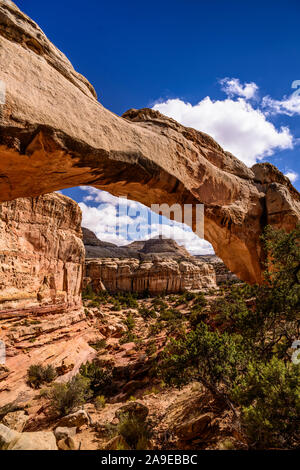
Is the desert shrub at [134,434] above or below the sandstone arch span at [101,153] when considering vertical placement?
below

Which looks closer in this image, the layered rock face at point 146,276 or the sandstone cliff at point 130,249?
the layered rock face at point 146,276

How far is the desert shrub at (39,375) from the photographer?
11.1m

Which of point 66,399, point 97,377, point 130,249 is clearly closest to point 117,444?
point 66,399

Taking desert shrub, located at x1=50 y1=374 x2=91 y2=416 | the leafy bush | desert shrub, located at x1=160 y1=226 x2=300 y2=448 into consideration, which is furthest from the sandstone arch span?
the leafy bush

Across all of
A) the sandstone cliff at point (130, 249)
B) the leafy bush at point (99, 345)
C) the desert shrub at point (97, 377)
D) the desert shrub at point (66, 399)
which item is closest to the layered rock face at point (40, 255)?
the leafy bush at point (99, 345)

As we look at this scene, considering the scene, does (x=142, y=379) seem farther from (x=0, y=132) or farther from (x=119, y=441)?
(x=0, y=132)

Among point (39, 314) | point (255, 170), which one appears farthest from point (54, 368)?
point (255, 170)

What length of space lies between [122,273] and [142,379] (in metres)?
32.7

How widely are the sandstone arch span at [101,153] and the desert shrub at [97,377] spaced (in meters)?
9.57

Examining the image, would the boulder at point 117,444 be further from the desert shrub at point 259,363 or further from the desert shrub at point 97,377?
the desert shrub at point 97,377

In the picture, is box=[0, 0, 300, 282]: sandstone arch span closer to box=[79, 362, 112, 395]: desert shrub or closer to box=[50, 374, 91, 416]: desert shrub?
box=[50, 374, 91, 416]: desert shrub

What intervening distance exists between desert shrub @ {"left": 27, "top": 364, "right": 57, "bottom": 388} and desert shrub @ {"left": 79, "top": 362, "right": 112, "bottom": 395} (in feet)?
5.61

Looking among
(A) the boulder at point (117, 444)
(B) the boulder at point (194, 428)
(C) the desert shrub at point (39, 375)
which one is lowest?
(C) the desert shrub at point (39, 375)

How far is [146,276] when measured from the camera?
144 ft
